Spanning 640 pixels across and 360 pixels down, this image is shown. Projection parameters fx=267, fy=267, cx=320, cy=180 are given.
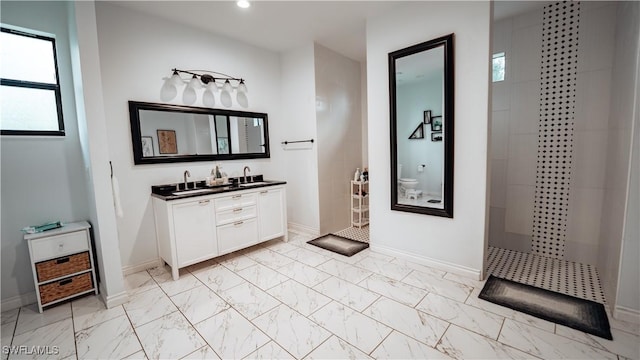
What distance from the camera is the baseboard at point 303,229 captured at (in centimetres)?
408

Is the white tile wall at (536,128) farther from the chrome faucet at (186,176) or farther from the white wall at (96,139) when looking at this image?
the white wall at (96,139)

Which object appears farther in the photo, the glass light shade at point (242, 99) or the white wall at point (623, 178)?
the glass light shade at point (242, 99)

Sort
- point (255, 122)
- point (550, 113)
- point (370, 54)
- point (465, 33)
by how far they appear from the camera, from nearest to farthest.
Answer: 1. point (465, 33)
2. point (550, 113)
3. point (370, 54)
4. point (255, 122)

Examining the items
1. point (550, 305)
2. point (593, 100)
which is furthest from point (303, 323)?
point (593, 100)

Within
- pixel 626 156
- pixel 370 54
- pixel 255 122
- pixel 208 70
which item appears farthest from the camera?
pixel 255 122

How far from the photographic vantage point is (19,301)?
7.64 feet

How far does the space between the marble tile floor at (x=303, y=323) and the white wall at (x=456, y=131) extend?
295mm

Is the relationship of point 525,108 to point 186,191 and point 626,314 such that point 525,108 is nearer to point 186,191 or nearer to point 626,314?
point 626,314

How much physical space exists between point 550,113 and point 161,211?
4.32m

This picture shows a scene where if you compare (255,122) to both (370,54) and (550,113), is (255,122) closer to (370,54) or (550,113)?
(370,54)

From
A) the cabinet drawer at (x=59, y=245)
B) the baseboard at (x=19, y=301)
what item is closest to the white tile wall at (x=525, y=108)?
the cabinet drawer at (x=59, y=245)

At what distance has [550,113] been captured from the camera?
2900 millimetres

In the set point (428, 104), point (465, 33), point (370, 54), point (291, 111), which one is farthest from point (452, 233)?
point (291, 111)

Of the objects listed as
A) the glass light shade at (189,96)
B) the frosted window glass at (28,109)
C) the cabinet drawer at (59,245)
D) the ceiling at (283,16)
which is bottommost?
the cabinet drawer at (59,245)
